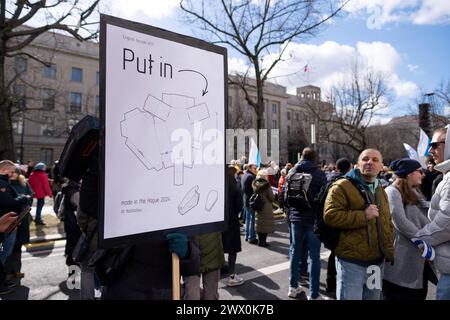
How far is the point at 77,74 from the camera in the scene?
149 ft

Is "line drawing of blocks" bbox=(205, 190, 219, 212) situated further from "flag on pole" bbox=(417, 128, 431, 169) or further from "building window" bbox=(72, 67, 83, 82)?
"building window" bbox=(72, 67, 83, 82)

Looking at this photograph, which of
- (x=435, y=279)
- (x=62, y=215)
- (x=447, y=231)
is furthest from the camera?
(x=62, y=215)

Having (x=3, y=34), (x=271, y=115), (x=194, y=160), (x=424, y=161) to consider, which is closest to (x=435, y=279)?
(x=194, y=160)

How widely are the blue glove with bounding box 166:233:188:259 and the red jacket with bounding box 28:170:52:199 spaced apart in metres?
9.53

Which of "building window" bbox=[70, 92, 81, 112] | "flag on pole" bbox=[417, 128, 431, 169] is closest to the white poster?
"flag on pole" bbox=[417, 128, 431, 169]

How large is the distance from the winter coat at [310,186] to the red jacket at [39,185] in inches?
317

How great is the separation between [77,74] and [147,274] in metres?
49.3

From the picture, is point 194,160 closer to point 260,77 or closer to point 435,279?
point 435,279

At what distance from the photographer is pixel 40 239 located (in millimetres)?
8016

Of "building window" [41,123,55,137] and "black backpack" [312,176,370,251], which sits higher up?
"building window" [41,123,55,137]

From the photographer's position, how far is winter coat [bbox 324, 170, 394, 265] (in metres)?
2.99

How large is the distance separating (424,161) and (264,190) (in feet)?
11.5

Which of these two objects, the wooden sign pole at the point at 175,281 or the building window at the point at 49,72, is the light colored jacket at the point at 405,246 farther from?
the building window at the point at 49,72

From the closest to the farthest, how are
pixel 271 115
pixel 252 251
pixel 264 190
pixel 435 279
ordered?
pixel 435 279
pixel 252 251
pixel 264 190
pixel 271 115
